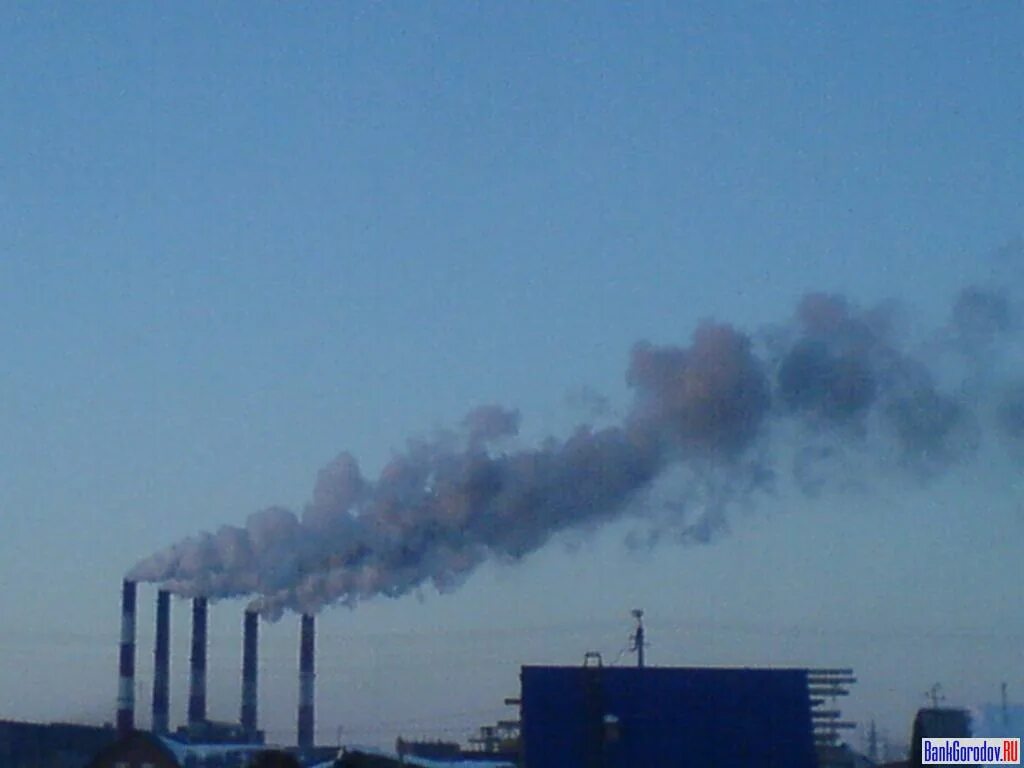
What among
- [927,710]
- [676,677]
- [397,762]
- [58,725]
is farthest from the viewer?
[58,725]

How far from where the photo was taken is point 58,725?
82.8 meters

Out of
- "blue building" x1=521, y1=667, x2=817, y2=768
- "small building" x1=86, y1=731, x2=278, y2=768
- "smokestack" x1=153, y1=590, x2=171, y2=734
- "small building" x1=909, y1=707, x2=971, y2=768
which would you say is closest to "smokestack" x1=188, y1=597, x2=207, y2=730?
"smokestack" x1=153, y1=590, x2=171, y2=734

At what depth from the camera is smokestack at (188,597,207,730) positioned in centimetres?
7675

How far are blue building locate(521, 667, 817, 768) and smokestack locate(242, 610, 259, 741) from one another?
30.4 m

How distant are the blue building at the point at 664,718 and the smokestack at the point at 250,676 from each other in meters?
30.4

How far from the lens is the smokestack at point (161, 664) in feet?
252

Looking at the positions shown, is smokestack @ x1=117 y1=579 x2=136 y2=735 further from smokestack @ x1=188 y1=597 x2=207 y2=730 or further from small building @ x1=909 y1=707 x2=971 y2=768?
small building @ x1=909 y1=707 x2=971 y2=768

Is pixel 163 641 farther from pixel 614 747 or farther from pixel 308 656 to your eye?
pixel 614 747

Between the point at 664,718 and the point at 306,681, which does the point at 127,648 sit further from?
the point at 664,718

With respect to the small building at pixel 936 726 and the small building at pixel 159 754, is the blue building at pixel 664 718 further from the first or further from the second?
the small building at pixel 159 754

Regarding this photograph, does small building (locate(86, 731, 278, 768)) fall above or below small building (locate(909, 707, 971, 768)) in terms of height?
below

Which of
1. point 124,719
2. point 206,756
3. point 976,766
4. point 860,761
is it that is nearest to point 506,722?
point 206,756

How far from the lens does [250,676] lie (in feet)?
254

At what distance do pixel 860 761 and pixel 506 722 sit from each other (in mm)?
15612
